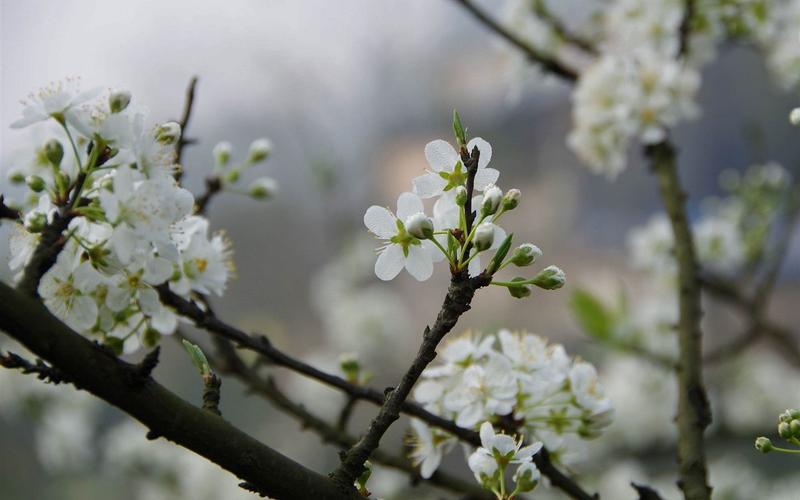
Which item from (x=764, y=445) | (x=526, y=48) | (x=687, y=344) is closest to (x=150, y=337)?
(x=764, y=445)

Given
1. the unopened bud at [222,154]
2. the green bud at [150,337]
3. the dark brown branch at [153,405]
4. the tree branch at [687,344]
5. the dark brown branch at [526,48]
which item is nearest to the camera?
the dark brown branch at [153,405]

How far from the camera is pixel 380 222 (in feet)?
2.38

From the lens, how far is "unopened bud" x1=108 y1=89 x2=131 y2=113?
700 millimetres

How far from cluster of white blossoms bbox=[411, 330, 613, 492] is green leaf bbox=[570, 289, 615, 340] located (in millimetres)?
859

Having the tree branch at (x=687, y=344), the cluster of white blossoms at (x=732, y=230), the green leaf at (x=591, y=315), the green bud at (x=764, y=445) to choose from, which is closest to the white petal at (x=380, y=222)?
the green bud at (x=764, y=445)

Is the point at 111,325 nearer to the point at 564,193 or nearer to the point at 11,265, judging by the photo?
the point at 11,265

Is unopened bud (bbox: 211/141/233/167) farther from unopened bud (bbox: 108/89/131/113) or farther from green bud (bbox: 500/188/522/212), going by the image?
green bud (bbox: 500/188/522/212)

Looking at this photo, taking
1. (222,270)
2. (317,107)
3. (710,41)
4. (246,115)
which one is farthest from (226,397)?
(222,270)

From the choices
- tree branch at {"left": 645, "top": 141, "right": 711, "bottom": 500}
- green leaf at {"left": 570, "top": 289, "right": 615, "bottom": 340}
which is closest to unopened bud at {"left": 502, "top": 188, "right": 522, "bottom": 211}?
tree branch at {"left": 645, "top": 141, "right": 711, "bottom": 500}

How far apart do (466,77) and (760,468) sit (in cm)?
441

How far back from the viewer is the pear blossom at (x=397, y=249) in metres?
0.72

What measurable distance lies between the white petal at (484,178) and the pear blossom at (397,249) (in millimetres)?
66

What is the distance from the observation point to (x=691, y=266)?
1.34 meters

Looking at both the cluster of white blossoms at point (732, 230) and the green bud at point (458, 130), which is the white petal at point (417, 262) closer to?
the green bud at point (458, 130)
